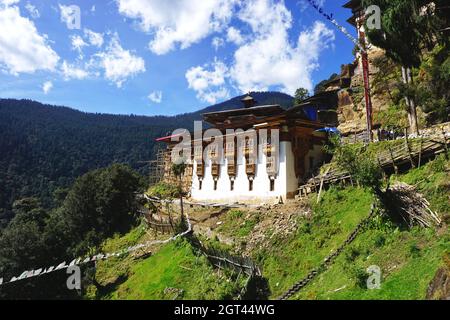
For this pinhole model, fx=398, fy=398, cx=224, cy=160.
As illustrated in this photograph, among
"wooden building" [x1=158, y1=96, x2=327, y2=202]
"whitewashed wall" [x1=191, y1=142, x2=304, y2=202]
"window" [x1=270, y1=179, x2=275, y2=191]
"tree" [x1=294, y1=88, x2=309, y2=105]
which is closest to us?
"whitewashed wall" [x1=191, y1=142, x2=304, y2=202]

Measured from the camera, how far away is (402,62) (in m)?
25.2

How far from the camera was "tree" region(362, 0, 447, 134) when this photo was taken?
76.5 ft

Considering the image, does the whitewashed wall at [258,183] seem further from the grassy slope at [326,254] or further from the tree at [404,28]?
the tree at [404,28]

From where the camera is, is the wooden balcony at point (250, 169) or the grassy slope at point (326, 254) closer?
the grassy slope at point (326, 254)

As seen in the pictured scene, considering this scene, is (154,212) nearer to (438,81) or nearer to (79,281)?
(79,281)

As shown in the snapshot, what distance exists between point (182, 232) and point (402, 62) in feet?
72.7

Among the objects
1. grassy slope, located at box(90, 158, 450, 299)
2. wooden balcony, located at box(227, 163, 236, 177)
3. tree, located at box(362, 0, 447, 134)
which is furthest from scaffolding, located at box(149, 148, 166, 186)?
tree, located at box(362, 0, 447, 134)

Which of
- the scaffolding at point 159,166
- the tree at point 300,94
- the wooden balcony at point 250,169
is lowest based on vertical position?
the wooden balcony at point 250,169

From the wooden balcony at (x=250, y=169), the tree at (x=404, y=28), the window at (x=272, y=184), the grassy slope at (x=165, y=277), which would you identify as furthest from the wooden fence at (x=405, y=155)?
the grassy slope at (x=165, y=277)

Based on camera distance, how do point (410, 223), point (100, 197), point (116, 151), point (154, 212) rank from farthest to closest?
point (116, 151) → point (100, 197) → point (154, 212) → point (410, 223)

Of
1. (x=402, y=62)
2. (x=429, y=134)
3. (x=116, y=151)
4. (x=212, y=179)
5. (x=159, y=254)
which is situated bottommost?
(x=159, y=254)

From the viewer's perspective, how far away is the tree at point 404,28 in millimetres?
23328

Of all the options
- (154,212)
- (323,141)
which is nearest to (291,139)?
(323,141)

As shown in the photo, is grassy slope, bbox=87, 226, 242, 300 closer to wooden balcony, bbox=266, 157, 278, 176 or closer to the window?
the window
